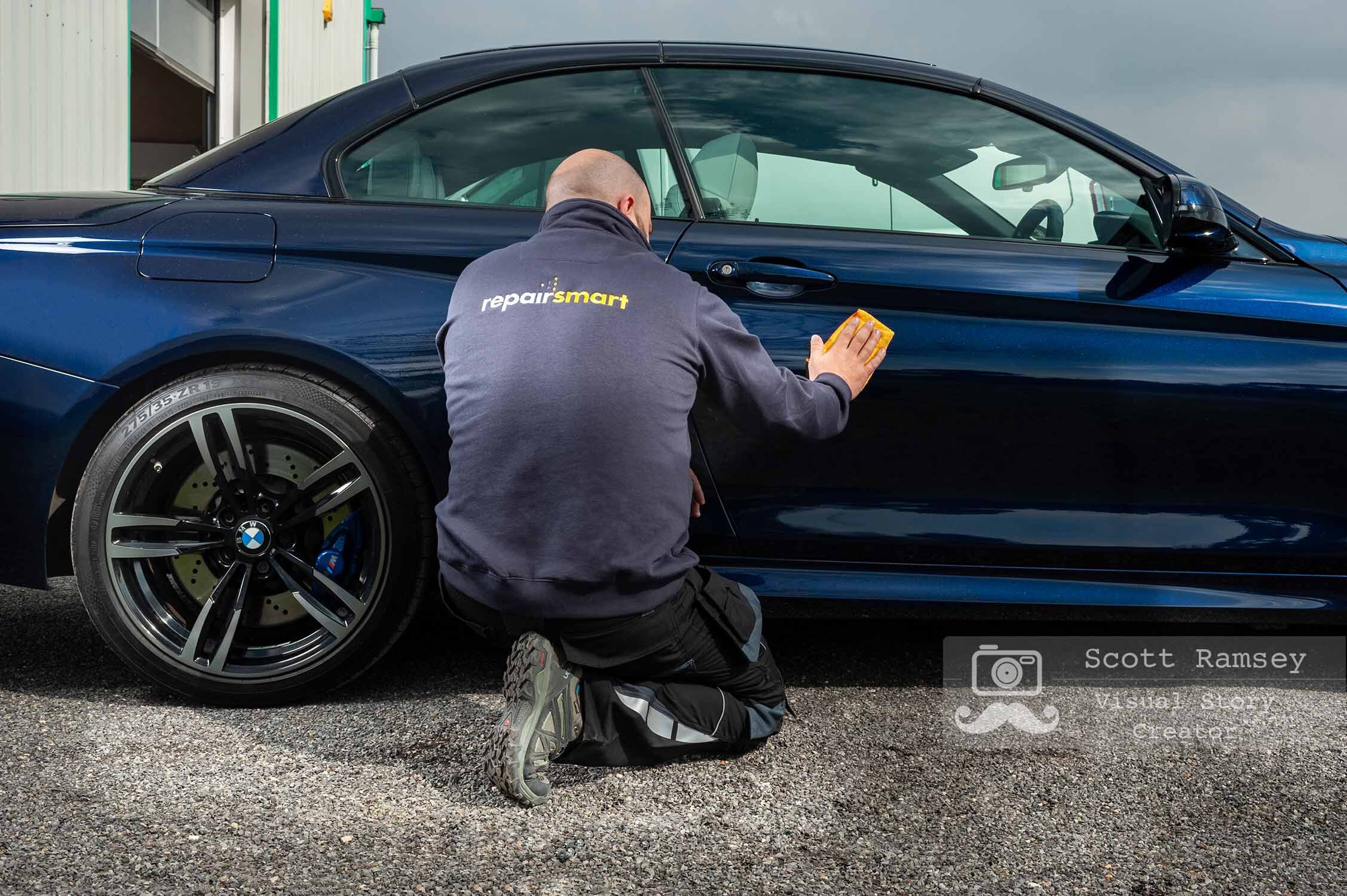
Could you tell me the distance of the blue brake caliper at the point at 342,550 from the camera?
261cm

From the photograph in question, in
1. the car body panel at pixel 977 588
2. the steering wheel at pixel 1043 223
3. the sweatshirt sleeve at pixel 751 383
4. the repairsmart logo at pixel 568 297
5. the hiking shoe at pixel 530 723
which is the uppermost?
the steering wheel at pixel 1043 223

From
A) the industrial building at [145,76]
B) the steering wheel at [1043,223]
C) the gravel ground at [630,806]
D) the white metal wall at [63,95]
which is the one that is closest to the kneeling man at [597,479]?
the gravel ground at [630,806]

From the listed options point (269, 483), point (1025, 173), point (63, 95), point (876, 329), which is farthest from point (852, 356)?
point (63, 95)

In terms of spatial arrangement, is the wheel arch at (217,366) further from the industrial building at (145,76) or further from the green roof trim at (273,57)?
the green roof trim at (273,57)

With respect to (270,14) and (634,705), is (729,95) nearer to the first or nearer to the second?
(634,705)

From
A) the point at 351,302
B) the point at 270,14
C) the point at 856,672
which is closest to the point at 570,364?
the point at 351,302

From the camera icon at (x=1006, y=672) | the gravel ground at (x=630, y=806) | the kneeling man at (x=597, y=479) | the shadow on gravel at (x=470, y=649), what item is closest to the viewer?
the gravel ground at (x=630, y=806)

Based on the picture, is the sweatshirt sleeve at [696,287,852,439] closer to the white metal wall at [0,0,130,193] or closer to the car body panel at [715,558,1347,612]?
the car body panel at [715,558,1347,612]

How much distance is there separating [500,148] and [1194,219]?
1.51m

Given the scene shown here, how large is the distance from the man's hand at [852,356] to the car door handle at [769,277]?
129 millimetres

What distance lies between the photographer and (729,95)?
2871 mm

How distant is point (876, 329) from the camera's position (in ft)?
8.38

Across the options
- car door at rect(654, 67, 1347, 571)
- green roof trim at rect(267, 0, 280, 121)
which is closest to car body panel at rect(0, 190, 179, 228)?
car door at rect(654, 67, 1347, 571)

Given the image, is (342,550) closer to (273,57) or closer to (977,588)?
(977,588)
